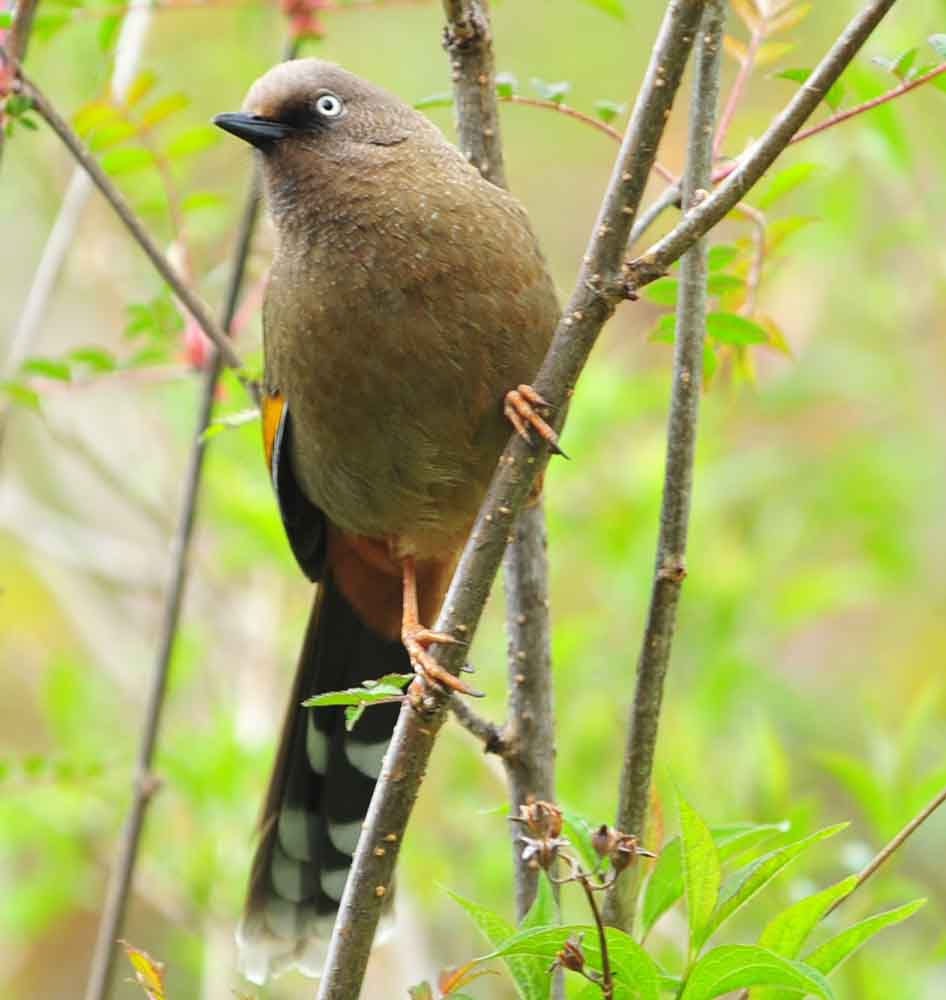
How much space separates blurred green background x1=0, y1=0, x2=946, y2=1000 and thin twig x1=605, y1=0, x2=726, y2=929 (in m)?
0.65

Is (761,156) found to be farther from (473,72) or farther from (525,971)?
(525,971)

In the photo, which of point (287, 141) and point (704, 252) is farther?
point (287, 141)

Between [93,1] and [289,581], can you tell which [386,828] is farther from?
[289,581]

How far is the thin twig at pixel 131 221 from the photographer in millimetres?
2798

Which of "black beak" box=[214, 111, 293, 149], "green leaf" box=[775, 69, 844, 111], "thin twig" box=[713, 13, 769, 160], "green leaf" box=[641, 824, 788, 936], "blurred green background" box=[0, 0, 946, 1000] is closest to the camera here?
"green leaf" box=[641, 824, 788, 936]

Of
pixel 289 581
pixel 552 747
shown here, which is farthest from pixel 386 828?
pixel 289 581

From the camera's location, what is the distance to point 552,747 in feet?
9.03

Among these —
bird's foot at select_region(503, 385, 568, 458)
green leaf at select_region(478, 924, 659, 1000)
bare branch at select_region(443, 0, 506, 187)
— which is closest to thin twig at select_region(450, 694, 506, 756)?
bird's foot at select_region(503, 385, 568, 458)

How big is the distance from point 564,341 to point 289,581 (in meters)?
3.72

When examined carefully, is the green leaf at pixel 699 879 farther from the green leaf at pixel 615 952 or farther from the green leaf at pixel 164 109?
the green leaf at pixel 164 109

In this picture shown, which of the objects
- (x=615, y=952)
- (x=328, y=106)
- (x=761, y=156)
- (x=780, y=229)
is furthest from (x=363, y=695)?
(x=328, y=106)

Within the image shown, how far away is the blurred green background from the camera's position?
4188 millimetres

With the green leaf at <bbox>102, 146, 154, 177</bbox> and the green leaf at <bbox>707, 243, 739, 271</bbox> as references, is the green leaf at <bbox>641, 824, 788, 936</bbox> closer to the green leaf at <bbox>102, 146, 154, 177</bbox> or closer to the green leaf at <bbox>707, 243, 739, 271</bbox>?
the green leaf at <bbox>707, 243, 739, 271</bbox>

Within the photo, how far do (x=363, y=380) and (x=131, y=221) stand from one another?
1.70 ft
